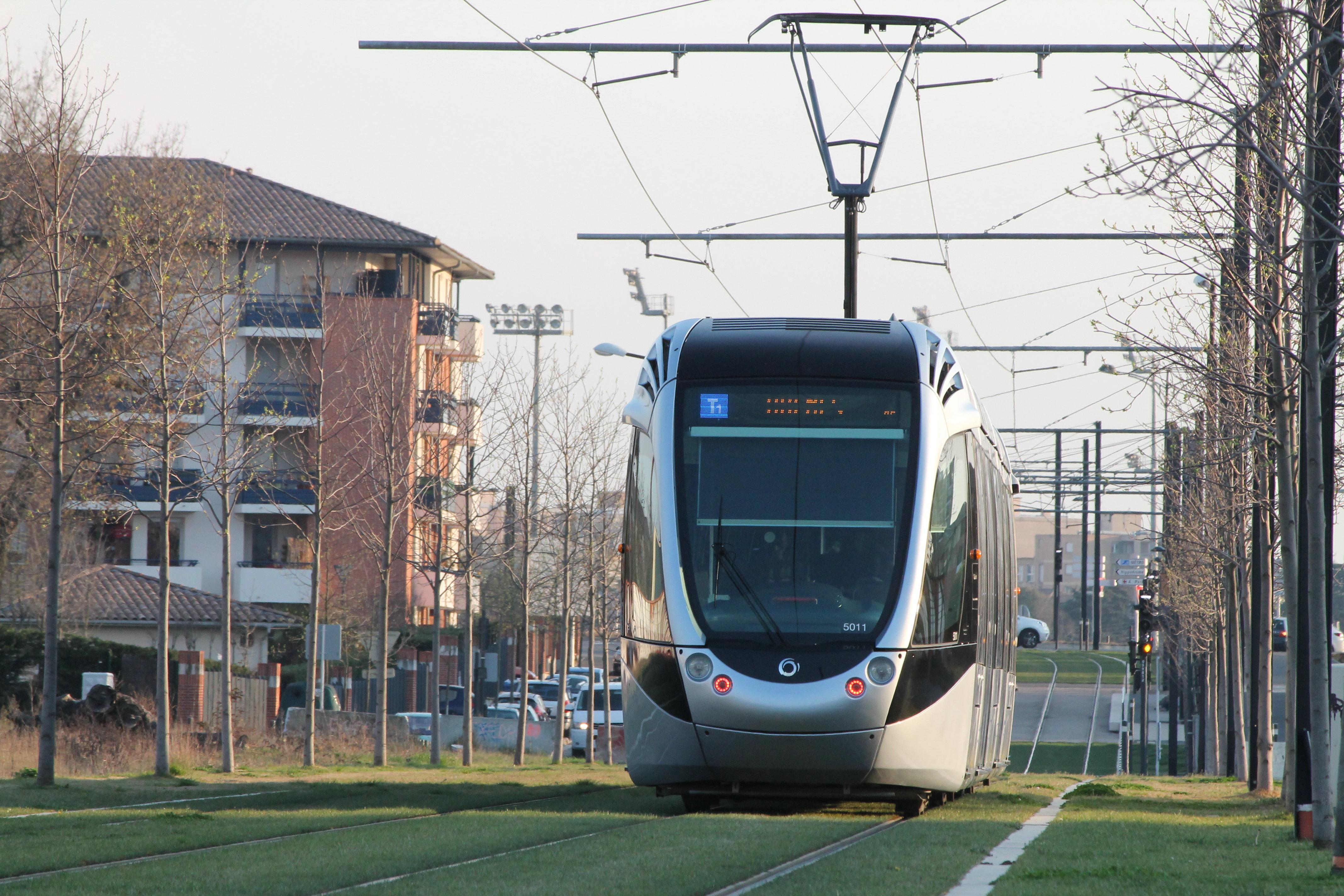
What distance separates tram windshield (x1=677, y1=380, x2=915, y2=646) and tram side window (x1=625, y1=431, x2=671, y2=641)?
0.93 ft

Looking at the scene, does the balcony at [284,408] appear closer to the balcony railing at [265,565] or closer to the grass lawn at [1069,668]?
the balcony railing at [265,565]

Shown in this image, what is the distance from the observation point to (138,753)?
26.4m

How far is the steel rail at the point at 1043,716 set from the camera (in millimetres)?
46812

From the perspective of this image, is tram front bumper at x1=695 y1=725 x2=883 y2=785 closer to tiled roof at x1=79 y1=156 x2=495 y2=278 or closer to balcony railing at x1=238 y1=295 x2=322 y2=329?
balcony railing at x1=238 y1=295 x2=322 y2=329

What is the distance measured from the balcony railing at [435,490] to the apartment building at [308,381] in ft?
0.38

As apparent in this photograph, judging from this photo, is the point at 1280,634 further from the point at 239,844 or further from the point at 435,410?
the point at 239,844

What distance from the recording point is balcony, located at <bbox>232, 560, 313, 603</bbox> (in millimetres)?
59438

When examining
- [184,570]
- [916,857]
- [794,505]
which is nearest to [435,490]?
[794,505]

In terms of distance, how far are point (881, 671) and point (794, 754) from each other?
2.98 feet

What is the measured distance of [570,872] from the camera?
9430 mm

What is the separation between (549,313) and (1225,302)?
5557 centimetres

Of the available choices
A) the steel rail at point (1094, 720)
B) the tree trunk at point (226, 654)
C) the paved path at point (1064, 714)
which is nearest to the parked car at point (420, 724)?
the steel rail at point (1094, 720)

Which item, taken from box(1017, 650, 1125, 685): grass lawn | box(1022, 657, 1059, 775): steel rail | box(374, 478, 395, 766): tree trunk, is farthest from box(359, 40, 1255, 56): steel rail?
box(1017, 650, 1125, 685): grass lawn

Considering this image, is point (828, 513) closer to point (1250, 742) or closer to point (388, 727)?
point (1250, 742)
